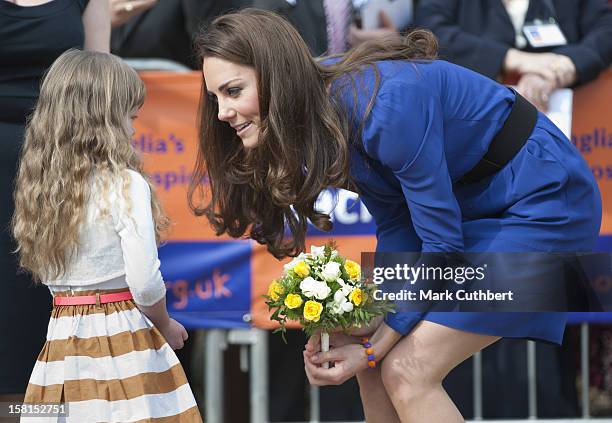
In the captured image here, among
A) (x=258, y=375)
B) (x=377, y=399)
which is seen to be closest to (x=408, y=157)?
(x=377, y=399)

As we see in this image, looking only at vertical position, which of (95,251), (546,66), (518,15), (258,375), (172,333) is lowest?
(258,375)

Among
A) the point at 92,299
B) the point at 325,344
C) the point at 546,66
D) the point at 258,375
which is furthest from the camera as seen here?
the point at 258,375

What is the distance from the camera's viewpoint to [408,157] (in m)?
3.27

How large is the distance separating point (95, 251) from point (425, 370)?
1084 mm

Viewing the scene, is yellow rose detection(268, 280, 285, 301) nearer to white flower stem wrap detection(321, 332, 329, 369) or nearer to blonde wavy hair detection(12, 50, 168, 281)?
white flower stem wrap detection(321, 332, 329, 369)

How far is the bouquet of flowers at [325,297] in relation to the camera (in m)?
3.35

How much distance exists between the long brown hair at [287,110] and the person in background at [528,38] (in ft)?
5.39

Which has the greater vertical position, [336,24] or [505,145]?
[336,24]

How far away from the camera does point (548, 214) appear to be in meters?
3.44

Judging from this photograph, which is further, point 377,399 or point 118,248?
point 377,399

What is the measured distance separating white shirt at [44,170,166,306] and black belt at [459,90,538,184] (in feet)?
3.46

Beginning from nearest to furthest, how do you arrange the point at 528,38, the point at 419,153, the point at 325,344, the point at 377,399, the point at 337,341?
the point at 419,153
the point at 325,344
the point at 337,341
the point at 377,399
the point at 528,38

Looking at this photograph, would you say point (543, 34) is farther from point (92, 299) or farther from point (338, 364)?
point (92, 299)

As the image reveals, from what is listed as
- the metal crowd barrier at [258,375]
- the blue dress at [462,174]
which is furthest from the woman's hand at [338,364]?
the metal crowd barrier at [258,375]
